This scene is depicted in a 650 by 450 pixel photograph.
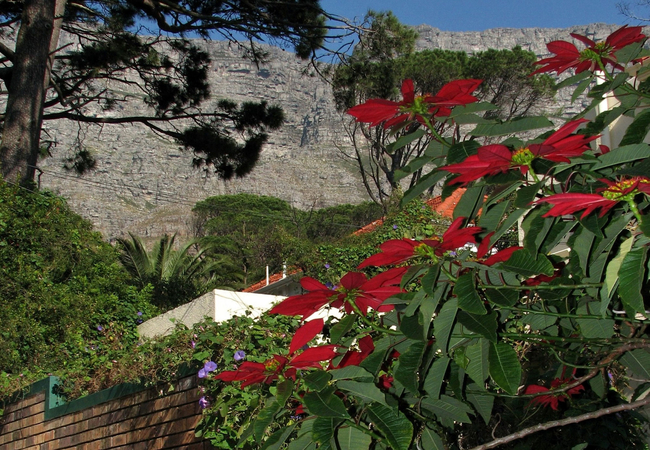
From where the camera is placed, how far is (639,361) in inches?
54.7

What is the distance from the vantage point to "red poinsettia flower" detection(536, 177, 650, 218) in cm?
97

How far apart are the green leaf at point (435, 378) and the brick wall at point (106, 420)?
2439mm

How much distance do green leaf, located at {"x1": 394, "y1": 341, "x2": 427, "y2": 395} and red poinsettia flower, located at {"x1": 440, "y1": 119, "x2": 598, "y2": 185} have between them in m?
0.34

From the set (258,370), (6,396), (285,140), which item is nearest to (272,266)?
(6,396)

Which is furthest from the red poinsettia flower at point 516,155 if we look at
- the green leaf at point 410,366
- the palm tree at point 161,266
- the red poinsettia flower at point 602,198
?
the palm tree at point 161,266

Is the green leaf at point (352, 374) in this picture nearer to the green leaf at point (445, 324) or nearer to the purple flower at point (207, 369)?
the green leaf at point (445, 324)

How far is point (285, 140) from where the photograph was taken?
5131cm

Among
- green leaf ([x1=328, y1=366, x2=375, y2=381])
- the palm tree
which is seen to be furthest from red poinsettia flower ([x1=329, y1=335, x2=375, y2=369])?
the palm tree

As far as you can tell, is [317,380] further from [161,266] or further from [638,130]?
[161,266]

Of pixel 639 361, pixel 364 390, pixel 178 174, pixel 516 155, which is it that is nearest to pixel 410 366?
pixel 364 390

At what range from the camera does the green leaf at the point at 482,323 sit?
1067mm

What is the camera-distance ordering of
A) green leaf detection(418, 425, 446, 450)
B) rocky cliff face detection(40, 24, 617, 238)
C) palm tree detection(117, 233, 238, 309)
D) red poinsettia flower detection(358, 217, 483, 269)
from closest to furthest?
Answer: red poinsettia flower detection(358, 217, 483, 269), green leaf detection(418, 425, 446, 450), palm tree detection(117, 233, 238, 309), rocky cliff face detection(40, 24, 617, 238)

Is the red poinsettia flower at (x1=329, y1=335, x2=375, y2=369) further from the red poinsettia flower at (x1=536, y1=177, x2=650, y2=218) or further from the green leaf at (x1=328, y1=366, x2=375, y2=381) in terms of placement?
the red poinsettia flower at (x1=536, y1=177, x2=650, y2=218)

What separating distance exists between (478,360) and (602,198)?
0.42 metres
